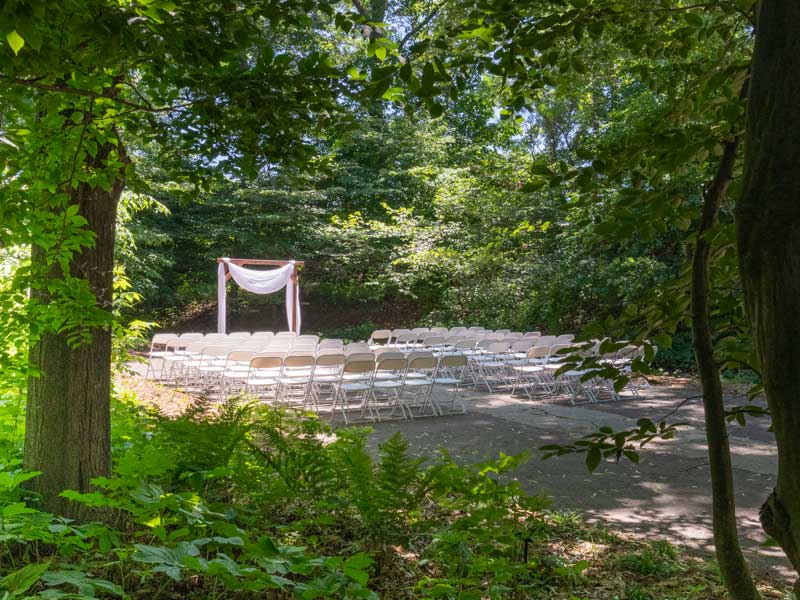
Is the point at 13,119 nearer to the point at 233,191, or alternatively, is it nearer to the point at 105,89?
the point at 105,89

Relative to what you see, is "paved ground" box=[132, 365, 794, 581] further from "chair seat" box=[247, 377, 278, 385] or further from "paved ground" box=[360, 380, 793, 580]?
"chair seat" box=[247, 377, 278, 385]

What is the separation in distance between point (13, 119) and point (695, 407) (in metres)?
9.37

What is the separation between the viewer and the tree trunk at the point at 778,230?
2.98ft

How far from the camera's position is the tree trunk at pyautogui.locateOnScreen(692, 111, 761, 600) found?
182 centimetres

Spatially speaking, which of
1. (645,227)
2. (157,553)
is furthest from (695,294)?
(157,553)

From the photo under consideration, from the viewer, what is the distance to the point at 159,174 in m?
22.0

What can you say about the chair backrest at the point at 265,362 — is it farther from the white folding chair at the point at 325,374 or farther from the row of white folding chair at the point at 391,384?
the row of white folding chair at the point at 391,384

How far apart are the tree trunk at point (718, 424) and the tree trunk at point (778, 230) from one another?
882 mm

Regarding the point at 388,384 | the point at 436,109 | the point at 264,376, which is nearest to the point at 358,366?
the point at 388,384

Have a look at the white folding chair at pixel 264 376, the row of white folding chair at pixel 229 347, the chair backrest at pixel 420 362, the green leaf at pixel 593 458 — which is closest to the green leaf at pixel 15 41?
the green leaf at pixel 593 458

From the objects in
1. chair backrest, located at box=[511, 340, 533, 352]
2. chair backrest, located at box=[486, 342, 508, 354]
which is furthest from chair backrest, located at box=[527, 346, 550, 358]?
chair backrest, located at box=[511, 340, 533, 352]

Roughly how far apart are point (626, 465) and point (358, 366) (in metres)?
3.53

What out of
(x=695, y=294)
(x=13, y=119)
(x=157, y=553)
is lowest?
(x=157, y=553)

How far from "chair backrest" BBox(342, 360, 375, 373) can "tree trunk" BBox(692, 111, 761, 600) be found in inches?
251
